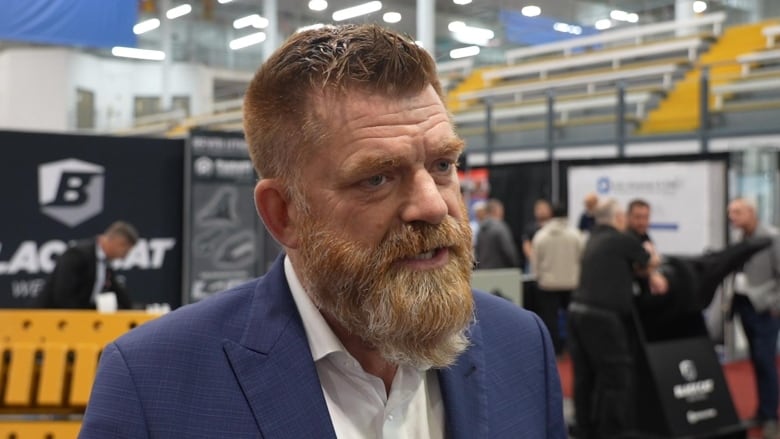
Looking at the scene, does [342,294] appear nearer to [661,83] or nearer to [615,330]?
[615,330]

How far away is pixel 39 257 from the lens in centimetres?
647

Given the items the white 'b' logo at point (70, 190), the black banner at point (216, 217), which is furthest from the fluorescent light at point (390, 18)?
the white 'b' logo at point (70, 190)

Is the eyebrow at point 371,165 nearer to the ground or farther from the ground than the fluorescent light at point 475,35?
nearer to the ground

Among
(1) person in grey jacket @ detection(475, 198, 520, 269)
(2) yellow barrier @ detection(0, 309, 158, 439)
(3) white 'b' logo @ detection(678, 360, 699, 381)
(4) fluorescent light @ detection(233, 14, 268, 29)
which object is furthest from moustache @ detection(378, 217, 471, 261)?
(4) fluorescent light @ detection(233, 14, 268, 29)

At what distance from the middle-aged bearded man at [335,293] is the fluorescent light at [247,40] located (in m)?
10.3

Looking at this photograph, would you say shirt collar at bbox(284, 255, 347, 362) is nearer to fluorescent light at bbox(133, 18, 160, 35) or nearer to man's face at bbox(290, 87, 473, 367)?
man's face at bbox(290, 87, 473, 367)

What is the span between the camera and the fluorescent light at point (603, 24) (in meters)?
12.3

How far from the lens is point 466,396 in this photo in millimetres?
1172

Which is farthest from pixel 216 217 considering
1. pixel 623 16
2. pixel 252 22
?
pixel 623 16

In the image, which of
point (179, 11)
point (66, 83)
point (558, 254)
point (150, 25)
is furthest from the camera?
point (66, 83)

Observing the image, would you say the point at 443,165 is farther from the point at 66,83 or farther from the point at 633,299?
the point at 66,83

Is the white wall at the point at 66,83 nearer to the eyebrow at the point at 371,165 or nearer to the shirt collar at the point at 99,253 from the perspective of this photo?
the shirt collar at the point at 99,253

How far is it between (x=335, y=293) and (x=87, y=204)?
20.3 feet

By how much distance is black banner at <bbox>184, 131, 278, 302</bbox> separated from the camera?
7.03m
